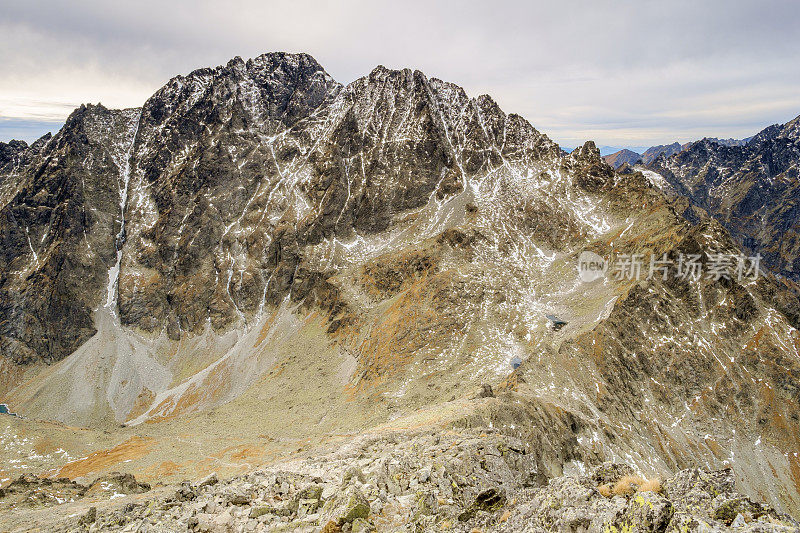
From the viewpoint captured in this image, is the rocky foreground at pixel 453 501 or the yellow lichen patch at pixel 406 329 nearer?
the rocky foreground at pixel 453 501

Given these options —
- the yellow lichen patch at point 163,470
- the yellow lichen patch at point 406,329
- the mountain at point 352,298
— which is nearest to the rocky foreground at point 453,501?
the mountain at point 352,298

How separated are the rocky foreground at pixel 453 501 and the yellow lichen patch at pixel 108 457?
1187 inches

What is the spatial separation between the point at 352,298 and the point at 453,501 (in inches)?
3110

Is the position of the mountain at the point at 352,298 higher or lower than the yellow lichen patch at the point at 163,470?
higher

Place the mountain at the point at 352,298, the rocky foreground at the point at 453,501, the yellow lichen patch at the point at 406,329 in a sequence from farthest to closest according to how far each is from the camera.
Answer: the yellow lichen patch at the point at 406,329 → the mountain at the point at 352,298 → the rocky foreground at the point at 453,501

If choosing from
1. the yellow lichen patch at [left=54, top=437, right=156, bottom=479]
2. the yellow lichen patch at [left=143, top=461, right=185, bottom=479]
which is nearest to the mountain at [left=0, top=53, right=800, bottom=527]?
the yellow lichen patch at [left=143, top=461, right=185, bottom=479]

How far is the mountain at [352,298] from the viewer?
165 ft

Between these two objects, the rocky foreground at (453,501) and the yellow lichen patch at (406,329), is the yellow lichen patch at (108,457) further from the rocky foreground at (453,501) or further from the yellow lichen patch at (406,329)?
the yellow lichen patch at (406,329)

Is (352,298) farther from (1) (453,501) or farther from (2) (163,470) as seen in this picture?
(1) (453,501)

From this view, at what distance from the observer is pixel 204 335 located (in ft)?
352

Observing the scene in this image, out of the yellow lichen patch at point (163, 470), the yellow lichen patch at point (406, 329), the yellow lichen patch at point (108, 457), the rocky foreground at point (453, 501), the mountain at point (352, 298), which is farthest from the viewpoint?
the yellow lichen patch at point (406, 329)

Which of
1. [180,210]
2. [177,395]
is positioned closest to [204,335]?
[177,395]

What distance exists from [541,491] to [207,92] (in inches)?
6588

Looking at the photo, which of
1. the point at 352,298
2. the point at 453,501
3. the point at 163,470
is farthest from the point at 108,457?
the point at 453,501
